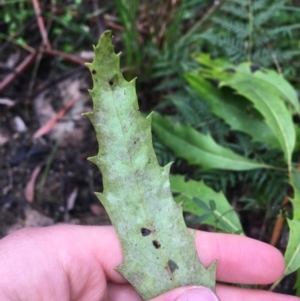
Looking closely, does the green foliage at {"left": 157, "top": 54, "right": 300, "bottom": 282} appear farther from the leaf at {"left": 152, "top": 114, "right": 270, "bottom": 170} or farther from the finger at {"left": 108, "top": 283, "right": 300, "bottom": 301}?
the finger at {"left": 108, "top": 283, "right": 300, "bottom": 301}

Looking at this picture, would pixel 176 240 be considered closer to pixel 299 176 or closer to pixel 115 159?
pixel 115 159

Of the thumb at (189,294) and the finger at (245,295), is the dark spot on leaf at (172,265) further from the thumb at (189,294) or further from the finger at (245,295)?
the finger at (245,295)

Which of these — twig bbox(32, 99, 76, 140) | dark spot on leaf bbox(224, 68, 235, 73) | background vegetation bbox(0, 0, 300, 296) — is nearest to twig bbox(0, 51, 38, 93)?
background vegetation bbox(0, 0, 300, 296)

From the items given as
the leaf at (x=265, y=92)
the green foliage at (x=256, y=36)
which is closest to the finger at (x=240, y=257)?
the leaf at (x=265, y=92)

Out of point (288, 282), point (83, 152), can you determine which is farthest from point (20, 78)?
point (288, 282)

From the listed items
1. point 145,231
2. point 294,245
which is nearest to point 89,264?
point 145,231

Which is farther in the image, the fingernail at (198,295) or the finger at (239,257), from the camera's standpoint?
the finger at (239,257)
